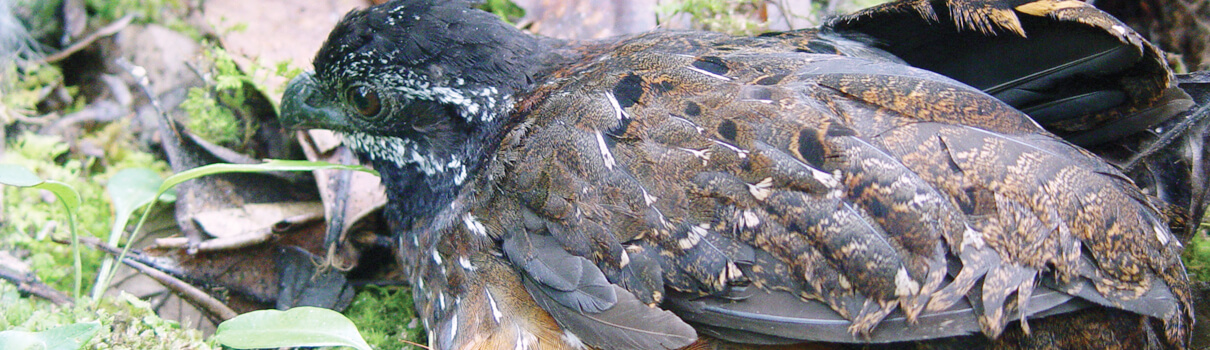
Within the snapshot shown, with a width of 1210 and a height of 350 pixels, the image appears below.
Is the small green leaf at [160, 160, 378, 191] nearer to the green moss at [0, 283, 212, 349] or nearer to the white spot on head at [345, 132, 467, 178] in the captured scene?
the white spot on head at [345, 132, 467, 178]

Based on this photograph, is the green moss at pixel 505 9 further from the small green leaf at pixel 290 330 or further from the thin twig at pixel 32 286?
the thin twig at pixel 32 286

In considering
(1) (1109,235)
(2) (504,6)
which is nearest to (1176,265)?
(1) (1109,235)

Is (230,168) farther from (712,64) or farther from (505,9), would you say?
(712,64)

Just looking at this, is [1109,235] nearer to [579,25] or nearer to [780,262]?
[780,262]

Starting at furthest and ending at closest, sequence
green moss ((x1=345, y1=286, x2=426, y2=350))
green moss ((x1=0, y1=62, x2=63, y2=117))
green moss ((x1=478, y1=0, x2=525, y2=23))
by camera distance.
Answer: green moss ((x1=478, y1=0, x2=525, y2=23)) → green moss ((x1=0, y1=62, x2=63, y2=117)) → green moss ((x1=345, y1=286, x2=426, y2=350))

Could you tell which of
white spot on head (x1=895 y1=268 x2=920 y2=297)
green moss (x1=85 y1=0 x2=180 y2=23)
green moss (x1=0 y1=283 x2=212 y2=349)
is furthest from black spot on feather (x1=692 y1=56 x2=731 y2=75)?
green moss (x1=85 y1=0 x2=180 y2=23)

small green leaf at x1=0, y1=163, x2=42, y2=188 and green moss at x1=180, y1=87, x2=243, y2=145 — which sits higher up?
small green leaf at x1=0, y1=163, x2=42, y2=188
